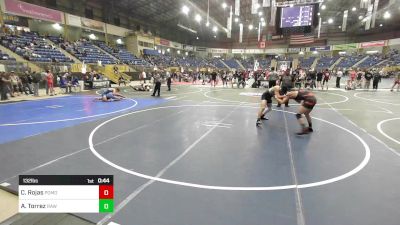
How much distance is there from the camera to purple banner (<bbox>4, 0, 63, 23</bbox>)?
2239cm

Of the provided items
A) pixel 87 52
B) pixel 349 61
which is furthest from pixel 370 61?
pixel 87 52

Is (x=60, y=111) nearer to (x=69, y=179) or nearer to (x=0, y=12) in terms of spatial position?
(x=69, y=179)

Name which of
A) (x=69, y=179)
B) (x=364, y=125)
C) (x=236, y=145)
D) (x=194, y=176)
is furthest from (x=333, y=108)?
(x=69, y=179)

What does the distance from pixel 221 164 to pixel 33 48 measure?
2374 centimetres

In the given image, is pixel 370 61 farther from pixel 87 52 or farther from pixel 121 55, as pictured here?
pixel 87 52

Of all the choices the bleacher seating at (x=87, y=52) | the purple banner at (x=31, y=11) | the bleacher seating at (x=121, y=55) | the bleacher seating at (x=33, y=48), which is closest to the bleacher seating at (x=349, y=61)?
the bleacher seating at (x=121, y=55)

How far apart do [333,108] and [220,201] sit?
944 centimetres

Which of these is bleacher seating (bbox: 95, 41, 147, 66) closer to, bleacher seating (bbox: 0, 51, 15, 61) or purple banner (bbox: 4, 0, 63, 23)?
purple banner (bbox: 4, 0, 63, 23)

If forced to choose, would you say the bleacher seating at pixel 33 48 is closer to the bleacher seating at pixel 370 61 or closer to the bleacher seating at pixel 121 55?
the bleacher seating at pixel 121 55

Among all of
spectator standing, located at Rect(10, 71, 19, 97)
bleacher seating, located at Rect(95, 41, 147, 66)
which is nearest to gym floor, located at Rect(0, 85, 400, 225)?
spectator standing, located at Rect(10, 71, 19, 97)
